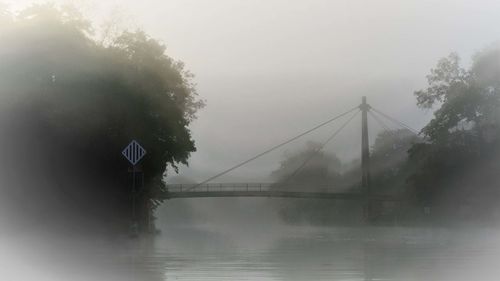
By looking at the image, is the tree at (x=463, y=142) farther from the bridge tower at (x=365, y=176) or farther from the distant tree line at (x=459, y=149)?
the bridge tower at (x=365, y=176)

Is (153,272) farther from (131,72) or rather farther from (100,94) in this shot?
(131,72)

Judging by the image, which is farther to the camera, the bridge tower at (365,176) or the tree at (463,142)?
the bridge tower at (365,176)

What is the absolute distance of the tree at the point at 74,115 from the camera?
4578cm

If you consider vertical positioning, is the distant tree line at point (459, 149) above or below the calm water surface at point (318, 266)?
above

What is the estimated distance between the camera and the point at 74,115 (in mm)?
46344

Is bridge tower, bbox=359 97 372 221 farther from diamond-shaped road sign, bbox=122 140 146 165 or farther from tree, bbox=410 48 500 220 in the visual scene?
diamond-shaped road sign, bbox=122 140 146 165

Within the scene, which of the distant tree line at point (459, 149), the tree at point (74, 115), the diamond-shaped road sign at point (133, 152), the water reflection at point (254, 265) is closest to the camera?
the water reflection at point (254, 265)

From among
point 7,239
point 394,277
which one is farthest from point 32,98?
point 394,277

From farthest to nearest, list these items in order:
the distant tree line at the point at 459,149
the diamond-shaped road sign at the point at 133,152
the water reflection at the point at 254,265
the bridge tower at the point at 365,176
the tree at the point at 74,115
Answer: the bridge tower at the point at 365,176 < the distant tree line at the point at 459,149 < the tree at the point at 74,115 < the diamond-shaped road sign at the point at 133,152 < the water reflection at the point at 254,265

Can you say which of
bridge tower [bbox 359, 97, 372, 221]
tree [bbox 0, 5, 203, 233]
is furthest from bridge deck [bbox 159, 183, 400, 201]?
tree [bbox 0, 5, 203, 233]

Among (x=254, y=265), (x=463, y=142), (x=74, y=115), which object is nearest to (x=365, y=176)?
(x=463, y=142)

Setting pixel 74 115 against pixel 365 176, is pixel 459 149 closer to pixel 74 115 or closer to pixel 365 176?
pixel 365 176

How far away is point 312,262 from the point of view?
83.3ft

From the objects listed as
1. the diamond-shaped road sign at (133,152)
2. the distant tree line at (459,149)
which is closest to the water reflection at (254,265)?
the diamond-shaped road sign at (133,152)
